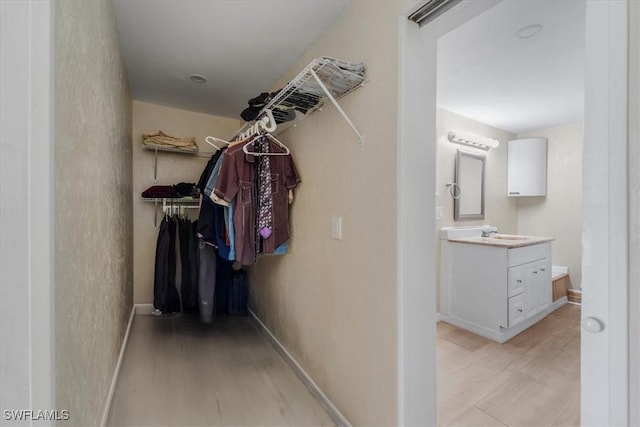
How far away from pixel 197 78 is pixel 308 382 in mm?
2544

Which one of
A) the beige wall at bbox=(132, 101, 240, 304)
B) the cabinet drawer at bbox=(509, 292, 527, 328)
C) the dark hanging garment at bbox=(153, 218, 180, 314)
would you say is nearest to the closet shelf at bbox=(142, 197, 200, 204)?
the beige wall at bbox=(132, 101, 240, 304)

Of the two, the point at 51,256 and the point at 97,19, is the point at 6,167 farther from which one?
the point at 97,19

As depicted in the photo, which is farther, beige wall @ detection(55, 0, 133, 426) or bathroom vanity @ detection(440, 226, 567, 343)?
bathroom vanity @ detection(440, 226, 567, 343)

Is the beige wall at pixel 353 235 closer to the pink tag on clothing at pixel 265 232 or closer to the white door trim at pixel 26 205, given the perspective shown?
the pink tag on clothing at pixel 265 232

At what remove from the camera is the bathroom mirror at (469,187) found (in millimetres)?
3357

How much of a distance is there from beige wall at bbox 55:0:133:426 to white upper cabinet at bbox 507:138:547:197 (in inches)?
179

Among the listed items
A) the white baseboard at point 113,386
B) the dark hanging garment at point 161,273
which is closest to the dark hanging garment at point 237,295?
the dark hanging garment at point 161,273

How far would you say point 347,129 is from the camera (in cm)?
155

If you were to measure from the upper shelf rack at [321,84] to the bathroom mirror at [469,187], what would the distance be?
231 centimetres

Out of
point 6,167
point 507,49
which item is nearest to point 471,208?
point 507,49

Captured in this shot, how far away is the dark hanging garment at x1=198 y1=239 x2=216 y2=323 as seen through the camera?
8.46 ft

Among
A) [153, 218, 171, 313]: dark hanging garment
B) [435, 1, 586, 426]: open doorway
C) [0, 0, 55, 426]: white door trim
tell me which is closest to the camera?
[0, 0, 55, 426]: white door trim

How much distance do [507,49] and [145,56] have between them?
2.63 metres

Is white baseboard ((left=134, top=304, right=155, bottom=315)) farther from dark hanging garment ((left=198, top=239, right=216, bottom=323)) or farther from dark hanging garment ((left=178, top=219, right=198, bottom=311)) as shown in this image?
dark hanging garment ((left=198, top=239, right=216, bottom=323))
